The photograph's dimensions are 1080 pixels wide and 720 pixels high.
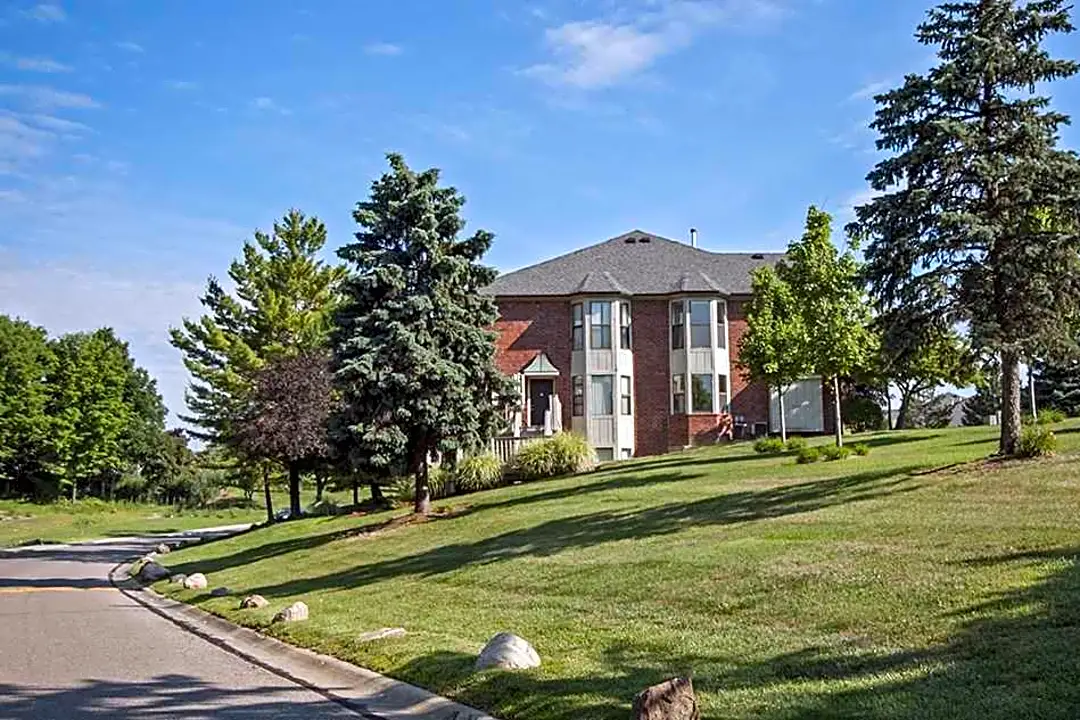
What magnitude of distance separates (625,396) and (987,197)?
2539cm

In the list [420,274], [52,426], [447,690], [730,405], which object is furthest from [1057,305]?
[52,426]

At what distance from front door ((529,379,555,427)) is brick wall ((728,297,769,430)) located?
23.3 ft

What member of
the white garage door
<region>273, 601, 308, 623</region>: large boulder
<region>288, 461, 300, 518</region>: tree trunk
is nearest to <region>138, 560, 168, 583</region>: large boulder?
<region>288, 461, 300, 518</region>: tree trunk

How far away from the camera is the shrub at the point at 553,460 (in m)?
31.4

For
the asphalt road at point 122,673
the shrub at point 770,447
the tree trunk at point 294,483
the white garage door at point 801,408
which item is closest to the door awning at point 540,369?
the white garage door at point 801,408

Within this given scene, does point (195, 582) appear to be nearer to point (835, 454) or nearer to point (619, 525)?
point (619, 525)

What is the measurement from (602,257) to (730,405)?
825 cm

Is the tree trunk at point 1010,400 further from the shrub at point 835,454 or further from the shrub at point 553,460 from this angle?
the shrub at point 553,460

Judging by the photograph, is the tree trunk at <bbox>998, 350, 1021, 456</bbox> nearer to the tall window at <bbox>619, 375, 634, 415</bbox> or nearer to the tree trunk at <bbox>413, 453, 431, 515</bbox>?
the tree trunk at <bbox>413, 453, 431, 515</bbox>

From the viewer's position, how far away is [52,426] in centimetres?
7475

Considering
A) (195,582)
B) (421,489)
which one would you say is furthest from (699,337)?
(195,582)

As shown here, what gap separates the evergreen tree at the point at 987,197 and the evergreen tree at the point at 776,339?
9974 mm

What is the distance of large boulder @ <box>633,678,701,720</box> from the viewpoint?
21.5 ft

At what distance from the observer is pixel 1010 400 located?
17359 mm
